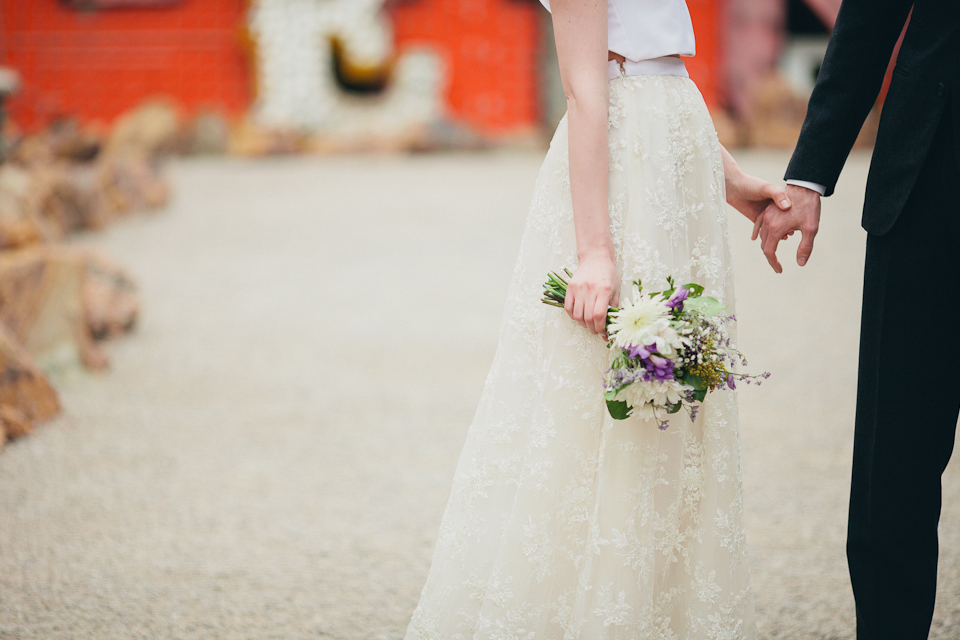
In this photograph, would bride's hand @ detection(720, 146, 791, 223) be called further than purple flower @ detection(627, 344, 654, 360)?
Yes

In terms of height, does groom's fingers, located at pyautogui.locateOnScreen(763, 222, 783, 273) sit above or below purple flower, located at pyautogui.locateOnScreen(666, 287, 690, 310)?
above

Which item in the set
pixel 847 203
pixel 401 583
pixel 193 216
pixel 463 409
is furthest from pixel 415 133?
pixel 401 583

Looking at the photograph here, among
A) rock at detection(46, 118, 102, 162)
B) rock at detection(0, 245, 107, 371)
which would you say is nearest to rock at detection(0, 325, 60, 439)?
rock at detection(0, 245, 107, 371)

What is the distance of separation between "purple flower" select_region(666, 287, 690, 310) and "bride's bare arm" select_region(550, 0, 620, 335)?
0.12m

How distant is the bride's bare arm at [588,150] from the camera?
1.43 metres

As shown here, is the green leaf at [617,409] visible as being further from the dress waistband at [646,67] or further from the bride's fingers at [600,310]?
the dress waistband at [646,67]

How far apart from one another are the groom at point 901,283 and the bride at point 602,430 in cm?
24

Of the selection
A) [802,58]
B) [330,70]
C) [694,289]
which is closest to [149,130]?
[330,70]

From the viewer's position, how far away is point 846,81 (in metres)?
1.56

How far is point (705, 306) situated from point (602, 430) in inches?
13.1

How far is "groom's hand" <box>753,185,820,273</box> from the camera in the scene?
65.7 inches

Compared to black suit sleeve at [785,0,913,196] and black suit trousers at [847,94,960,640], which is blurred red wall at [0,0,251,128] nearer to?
black suit sleeve at [785,0,913,196]

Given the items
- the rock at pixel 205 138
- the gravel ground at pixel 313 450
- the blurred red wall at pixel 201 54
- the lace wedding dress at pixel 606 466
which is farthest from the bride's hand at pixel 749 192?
the blurred red wall at pixel 201 54

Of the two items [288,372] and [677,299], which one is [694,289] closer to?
[677,299]
